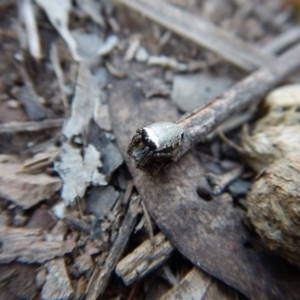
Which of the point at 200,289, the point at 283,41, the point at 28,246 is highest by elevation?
the point at 283,41

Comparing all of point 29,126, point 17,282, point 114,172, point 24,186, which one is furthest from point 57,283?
point 29,126

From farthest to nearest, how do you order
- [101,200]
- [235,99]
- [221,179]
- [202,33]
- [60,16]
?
1. [202,33]
2. [60,16]
3. [235,99]
4. [221,179]
5. [101,200]

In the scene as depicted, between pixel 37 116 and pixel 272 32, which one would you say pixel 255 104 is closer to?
pixel 272 32

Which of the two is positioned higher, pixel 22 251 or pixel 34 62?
pixel 34 62

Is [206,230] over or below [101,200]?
below

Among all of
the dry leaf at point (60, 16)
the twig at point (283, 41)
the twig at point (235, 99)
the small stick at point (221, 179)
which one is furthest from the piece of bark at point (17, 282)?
the twig at point (283, 41)

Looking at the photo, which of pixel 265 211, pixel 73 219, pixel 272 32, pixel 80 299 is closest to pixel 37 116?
pixel 73 219

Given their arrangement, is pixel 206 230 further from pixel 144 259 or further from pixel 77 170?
pixel 77 170
